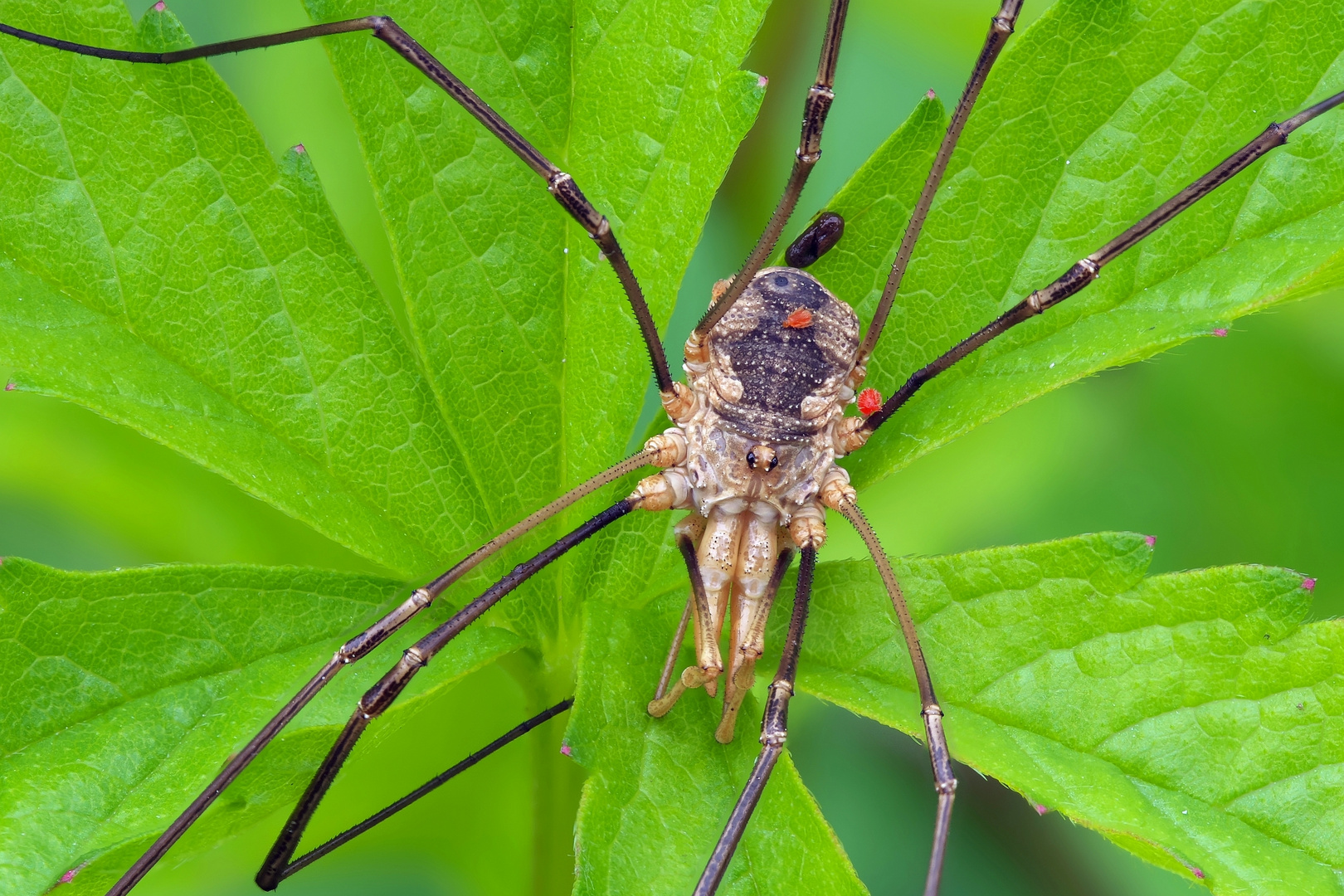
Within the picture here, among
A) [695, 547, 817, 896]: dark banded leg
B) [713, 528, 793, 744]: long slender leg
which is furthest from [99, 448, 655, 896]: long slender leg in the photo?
[695, 547, 817, 896]: dark banded leg

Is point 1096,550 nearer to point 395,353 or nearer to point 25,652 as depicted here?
point 395,353

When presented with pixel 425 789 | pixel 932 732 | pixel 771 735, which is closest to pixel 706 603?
pixel 771 735

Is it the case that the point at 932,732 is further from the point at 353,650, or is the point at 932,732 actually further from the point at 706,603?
the point at 353,650

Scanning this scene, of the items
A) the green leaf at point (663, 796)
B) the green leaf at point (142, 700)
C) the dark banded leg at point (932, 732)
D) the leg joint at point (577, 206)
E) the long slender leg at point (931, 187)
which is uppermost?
the long slender leg at point (931, 187)

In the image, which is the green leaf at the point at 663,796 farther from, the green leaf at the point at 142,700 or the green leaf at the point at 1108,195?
the green leaf at the point at 1108,195

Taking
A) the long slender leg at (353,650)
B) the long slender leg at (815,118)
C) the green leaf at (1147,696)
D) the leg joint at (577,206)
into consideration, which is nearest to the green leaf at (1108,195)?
the long slender leg at (815,118)
